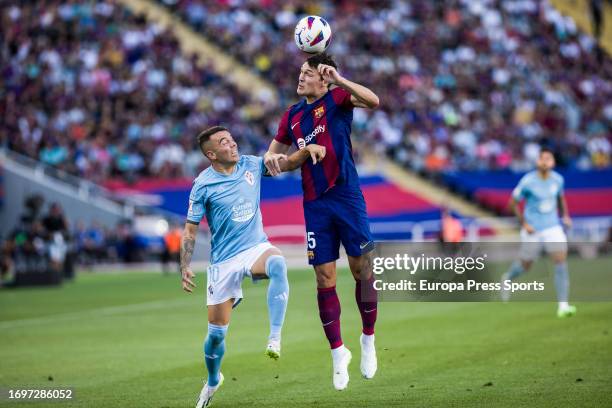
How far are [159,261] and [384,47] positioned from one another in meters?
12.5

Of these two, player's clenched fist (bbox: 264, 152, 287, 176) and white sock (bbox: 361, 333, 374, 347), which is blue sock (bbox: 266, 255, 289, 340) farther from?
white sock (bbox: 361, 333, 374, 347)

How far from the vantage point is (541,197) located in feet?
58.8

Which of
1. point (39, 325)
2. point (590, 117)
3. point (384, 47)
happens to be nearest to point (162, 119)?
point (384, 47)

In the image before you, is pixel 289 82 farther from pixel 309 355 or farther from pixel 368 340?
pixel 368 340

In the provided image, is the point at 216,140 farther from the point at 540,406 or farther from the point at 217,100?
the point at 217,100

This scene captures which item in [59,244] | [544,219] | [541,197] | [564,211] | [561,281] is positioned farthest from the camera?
[59,244]

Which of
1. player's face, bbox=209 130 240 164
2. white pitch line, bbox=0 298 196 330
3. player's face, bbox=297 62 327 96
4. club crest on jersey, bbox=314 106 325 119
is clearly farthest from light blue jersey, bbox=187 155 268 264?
white pitch line, bbox=0 298 196 330

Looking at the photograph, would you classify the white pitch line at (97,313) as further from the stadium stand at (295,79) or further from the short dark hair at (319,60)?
the stadium stand at (295,79)

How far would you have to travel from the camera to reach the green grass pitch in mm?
10531

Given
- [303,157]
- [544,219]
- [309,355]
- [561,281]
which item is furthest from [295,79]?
[303,157]

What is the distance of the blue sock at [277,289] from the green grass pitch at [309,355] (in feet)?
2.58

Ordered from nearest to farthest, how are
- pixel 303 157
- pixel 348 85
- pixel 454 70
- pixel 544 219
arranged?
pixel 348 85 < pixel 303 157 < pixel 544 219 < pixel 454 70

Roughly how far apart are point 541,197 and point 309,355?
5.77 metres

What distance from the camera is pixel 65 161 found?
36.6 m
